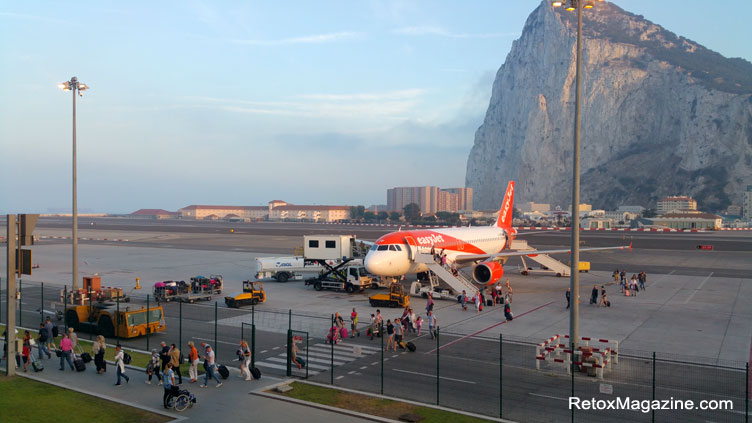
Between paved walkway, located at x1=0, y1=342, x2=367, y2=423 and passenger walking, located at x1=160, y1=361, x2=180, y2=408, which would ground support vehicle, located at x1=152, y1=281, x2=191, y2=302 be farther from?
passenger walking, located at x1=160, y1=361, x2=180, y2=408

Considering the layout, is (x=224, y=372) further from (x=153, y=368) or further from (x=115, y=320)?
(x=115, y=320)

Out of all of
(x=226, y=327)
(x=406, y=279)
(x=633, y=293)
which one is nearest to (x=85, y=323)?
(x=226, y=327)

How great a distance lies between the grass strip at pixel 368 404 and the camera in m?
16.2

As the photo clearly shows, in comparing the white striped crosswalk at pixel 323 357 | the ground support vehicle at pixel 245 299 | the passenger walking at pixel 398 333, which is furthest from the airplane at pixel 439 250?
the passenger walking at pixel 398 333

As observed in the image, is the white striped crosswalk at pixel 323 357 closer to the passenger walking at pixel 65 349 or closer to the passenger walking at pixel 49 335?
the passenger walking at pixel 65 349

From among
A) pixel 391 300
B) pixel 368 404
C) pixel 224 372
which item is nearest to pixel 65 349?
pixel 224 372

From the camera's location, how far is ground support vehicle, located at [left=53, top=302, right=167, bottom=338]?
85.8ft

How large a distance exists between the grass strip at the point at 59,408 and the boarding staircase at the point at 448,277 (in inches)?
963

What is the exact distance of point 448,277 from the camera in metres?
38.7

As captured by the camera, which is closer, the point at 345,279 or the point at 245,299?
the point at 245,299

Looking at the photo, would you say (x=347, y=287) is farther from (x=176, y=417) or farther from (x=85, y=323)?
(x=176, y=417)

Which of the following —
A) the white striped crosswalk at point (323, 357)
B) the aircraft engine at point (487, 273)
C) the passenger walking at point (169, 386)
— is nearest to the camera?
the passenger walking at point (169, 386)

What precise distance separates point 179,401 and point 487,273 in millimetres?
27684

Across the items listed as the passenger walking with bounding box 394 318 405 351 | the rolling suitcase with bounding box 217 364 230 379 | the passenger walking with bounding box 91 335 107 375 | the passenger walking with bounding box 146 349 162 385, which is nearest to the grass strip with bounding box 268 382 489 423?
the rolling suitcase with bounding box 217 364 230 379
